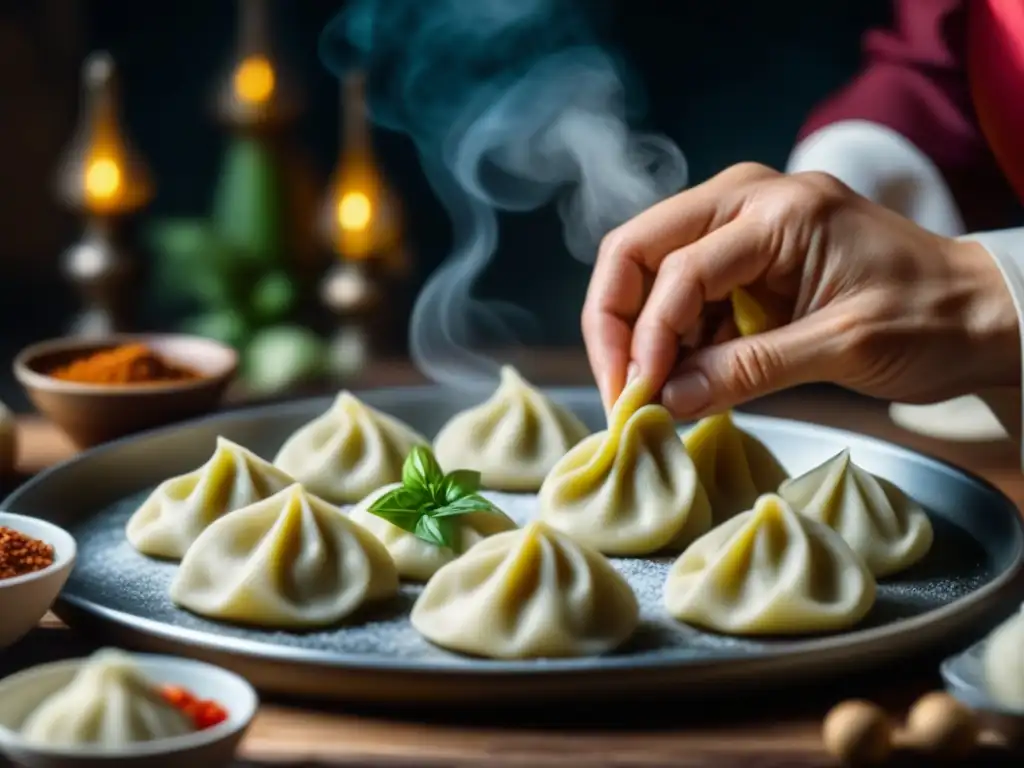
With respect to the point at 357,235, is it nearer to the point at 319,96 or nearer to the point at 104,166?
the point at 104,166

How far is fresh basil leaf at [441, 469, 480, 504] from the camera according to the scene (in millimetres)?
2049

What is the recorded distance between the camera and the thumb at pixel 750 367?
2074 mm

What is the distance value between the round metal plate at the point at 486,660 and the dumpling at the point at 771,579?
0.02 metres

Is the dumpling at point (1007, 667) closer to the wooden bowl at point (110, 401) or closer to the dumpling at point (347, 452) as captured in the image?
the dumpling at point (347, 452)

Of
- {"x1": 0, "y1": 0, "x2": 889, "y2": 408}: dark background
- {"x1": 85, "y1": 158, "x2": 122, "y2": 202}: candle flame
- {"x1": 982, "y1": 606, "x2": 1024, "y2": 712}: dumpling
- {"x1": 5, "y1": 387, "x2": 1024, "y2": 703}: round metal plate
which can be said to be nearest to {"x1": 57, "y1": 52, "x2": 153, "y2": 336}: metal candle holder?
{"x1": 85, "y1": 158, "x2": 122, "y2": 202}: candle flame

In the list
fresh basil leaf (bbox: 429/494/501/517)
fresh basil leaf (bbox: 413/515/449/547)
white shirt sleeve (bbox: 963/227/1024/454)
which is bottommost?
fresh basil leaf (bbox: 413/515/449/547)

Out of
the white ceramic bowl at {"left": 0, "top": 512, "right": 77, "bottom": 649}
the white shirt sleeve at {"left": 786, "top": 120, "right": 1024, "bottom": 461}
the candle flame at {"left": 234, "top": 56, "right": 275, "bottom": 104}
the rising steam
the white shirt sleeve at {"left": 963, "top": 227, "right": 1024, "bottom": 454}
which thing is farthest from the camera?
the rising steam

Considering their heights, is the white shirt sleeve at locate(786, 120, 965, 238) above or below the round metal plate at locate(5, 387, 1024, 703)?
above

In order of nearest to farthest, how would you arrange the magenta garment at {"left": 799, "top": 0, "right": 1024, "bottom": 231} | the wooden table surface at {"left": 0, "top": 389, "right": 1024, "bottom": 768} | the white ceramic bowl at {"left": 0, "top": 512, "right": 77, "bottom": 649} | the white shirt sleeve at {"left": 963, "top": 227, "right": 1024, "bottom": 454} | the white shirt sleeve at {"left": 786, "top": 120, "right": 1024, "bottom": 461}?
the wooden table surface at {"left": 0, "top": 389, "right": 1024, "bottom": 768}, the white ceramic bowl at {"left": 0, "top": 512, "right": 77, "bottom": 649}, the white shirt sleeve at {"left": 963, "top": 227, "right": 1024, "bottom": 454}, the white shirt sleeve at {"left": 786, "top": 120, "right": 1024, "bottom": 461}, the magenta garment at {"left": 799, "top": 0, "right": 1024, "bottom": 231}

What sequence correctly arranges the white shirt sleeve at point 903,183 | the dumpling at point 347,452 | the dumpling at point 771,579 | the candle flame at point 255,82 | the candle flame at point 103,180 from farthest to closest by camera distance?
the candle flame at point 255,82
the candle flame at point 103,180
the white shirt sleeve at point 903,183
the dumpling at point 347,452
the dumpling at point 771,579

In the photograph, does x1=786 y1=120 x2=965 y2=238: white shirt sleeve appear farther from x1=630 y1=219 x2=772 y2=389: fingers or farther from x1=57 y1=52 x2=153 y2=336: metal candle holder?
x1=57 y1=52 x2=153 y2=336: metal candle holder

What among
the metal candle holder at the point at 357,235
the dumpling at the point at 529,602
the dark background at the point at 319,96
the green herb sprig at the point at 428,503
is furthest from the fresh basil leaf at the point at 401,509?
the dark background at the point at 319,96

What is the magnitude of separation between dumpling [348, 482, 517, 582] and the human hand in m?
0.28

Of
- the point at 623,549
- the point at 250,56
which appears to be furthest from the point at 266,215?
the point at 623,549
